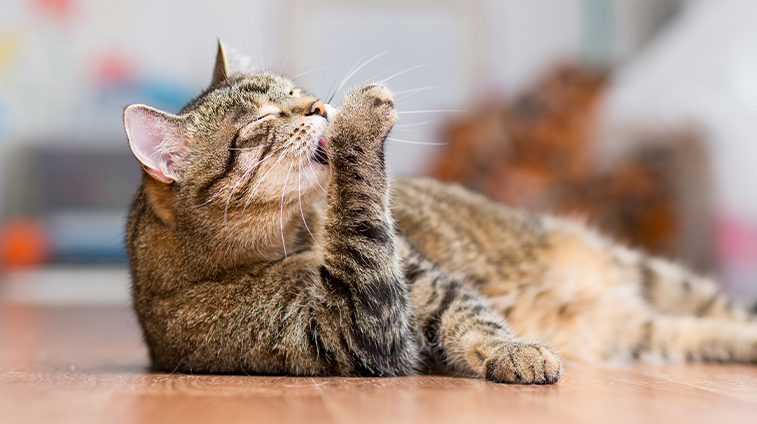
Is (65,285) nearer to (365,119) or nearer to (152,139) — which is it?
(152,139)

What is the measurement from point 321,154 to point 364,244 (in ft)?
0.77

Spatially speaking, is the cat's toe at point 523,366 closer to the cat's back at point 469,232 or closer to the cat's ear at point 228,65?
the cat's back at point 469,232

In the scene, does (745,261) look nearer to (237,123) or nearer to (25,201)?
(237,123)

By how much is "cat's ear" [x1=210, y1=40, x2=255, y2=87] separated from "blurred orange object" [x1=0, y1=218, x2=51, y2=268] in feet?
16.1

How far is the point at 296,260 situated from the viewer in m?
1.33

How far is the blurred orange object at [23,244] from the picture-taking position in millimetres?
5879

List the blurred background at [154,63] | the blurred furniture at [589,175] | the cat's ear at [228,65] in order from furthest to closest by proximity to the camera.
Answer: the blurred background at [154,63], the blurred furniture at [589,175], the cat's ear at [228,65]

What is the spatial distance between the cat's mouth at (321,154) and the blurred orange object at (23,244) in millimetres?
5298

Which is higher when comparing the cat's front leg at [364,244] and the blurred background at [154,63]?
the blurred background at [154,63]

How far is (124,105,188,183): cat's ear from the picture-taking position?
1259 millimetres

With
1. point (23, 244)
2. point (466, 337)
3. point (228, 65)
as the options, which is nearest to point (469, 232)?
point (466, 337)

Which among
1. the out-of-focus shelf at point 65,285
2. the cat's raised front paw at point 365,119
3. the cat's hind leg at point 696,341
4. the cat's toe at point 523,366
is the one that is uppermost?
the cat's raised front paw at point 365,119

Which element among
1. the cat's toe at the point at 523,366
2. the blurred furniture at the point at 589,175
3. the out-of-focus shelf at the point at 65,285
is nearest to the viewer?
the cat's toe at the point at 523,366

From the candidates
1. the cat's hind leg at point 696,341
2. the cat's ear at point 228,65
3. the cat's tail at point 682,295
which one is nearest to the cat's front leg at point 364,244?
the cat's ear at point 228,65
